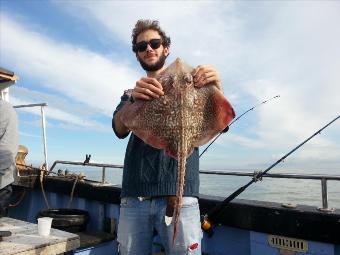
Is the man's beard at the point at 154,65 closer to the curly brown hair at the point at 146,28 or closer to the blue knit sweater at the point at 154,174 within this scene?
the curly brown hair at the point at 146,28

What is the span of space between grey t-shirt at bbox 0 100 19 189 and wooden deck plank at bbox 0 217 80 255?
2.70ft

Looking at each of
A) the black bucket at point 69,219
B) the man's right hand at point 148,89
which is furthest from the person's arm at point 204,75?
the black bucket at point 69,219

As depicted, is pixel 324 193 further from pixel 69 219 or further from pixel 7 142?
pixel 7 142

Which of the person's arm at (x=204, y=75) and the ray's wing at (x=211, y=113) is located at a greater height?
the person's arm at (x=204, y=75)

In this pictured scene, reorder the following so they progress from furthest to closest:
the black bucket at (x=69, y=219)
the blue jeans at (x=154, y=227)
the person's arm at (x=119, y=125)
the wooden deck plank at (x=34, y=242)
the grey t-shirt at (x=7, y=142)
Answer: the black bucket at (x=69, y=219)
the grey t-shirt at (x=7, y=142)
the wooden deck plank at (x=34, y=242)
the person's arm at (x=119, y=125)
the blue jeans at (x=154, y=227)

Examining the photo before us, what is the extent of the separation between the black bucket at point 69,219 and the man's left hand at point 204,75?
415cm

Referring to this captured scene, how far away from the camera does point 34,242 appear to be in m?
3.77

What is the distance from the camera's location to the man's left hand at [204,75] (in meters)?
2.68

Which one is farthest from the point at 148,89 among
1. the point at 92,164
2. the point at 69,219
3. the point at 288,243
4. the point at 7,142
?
the point at 92,164

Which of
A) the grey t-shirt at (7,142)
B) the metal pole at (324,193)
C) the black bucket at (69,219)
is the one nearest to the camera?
the metal pole at (324,193)

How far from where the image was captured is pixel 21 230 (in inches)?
170

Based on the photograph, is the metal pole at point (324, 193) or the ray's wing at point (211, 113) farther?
the metal pole at point (324, 193)

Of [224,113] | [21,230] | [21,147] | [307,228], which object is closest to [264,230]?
[307,228]

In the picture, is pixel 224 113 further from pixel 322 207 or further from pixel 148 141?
pixel 322 207
